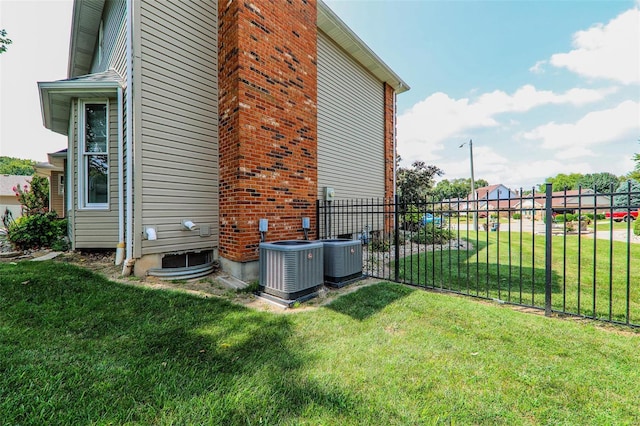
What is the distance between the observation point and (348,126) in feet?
28.0

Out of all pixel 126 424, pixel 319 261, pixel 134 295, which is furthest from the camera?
pixel 319 261

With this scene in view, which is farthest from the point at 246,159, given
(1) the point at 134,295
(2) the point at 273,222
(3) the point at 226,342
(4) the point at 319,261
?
(3) the point at 226,342

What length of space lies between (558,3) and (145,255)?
1094cm

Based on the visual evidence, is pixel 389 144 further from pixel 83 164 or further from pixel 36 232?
pixel 36 232

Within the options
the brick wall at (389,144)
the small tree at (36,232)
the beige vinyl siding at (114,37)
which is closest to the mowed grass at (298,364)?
the small tree at (36,232)

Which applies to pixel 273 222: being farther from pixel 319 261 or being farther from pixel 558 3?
pixel 558 3

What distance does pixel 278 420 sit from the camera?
160 centimetres

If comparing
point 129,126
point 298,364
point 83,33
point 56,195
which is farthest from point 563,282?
point 56,195

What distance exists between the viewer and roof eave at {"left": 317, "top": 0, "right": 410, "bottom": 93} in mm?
6886

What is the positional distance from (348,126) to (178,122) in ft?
17.4

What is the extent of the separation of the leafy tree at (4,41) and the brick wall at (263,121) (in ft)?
26.6

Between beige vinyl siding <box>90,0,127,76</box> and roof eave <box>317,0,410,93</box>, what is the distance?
4391 mm

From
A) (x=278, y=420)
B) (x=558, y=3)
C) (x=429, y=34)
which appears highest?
(x=429, y=34)

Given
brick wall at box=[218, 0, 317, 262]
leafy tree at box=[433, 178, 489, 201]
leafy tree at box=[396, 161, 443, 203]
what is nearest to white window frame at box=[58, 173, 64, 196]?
brick wall at box=[218, 0, 317, 262]
